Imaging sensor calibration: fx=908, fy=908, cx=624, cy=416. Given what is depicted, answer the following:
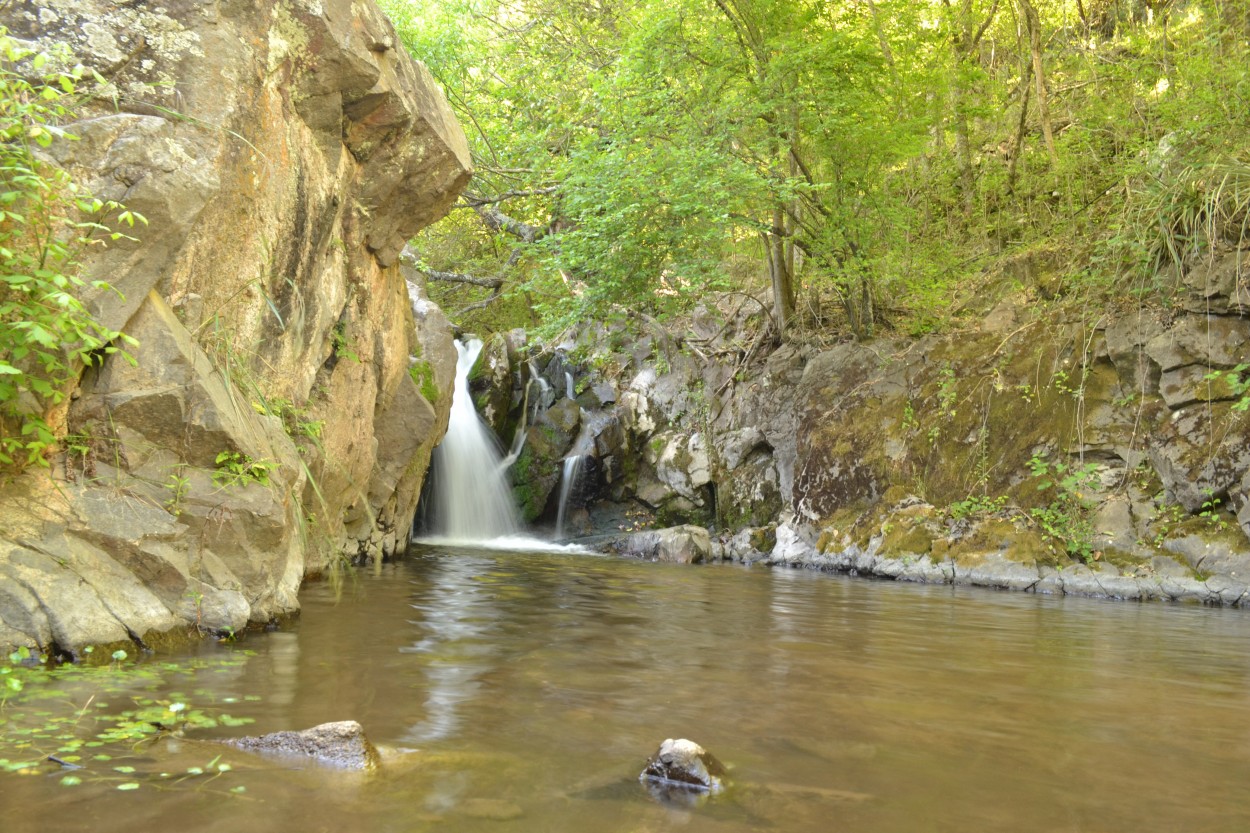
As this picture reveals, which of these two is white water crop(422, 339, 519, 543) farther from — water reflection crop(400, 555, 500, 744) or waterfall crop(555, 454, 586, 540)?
water reflection crop(400, 555, 500, 744)

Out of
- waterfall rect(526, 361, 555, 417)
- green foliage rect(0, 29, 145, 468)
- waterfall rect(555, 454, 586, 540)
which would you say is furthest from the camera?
waterfall rect(526, 361, 555, 417)

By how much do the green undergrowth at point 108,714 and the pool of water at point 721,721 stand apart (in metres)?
→ 0.05

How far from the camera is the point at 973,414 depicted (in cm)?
1229

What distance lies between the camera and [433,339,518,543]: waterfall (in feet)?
51.1

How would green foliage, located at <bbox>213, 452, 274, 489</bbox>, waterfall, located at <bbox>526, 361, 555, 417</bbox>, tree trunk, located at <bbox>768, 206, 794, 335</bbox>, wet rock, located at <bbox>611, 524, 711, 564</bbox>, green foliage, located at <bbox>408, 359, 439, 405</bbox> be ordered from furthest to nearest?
waterfall, located at <bbox>526, 361, 555, 417</bbox>, tree trunk, located at <bbox>768, 206, 794, 335</bbox>, wet rock, located at <bbox>611, 524, 711, 564</bbox>, green foliage, located at <bbox>408, 359, 439, 405</bbox>, green foliage, located at <bbox>213, 452, 274, 489</bbox>

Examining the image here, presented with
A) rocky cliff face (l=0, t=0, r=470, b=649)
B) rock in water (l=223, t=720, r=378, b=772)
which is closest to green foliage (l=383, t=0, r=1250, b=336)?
rocky cliff face (l=0, t=0, r=470, b=649)

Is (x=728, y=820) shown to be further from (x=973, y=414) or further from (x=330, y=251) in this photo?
(x=973, y=414)

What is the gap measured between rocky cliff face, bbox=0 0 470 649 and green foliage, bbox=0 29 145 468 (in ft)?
0.69

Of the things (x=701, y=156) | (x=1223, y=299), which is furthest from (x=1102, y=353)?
(x=701, y=156)

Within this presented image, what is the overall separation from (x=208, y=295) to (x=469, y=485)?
10270mm

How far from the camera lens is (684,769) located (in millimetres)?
3086

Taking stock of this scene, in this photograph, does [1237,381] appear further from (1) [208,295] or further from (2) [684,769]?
(1) [208,295]

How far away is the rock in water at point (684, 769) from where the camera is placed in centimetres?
306

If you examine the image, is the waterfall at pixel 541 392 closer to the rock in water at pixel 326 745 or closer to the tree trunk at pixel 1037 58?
the tree trunk at pixel 1037 58
